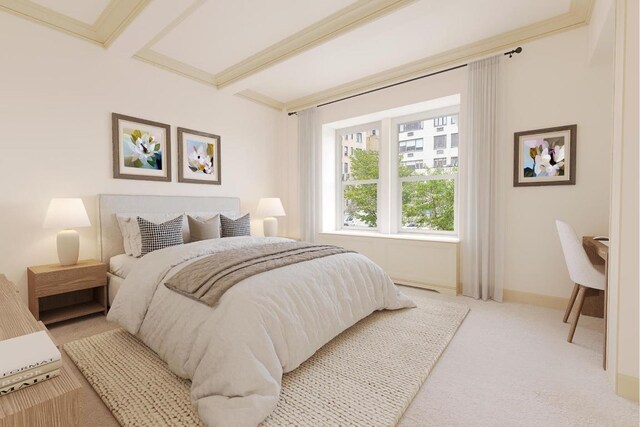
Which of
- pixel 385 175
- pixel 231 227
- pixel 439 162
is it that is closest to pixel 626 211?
pixel 439 162

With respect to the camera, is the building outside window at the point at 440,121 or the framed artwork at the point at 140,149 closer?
the framed artwork at the point at 140,149

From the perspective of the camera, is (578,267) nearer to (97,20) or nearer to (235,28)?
(235,28)

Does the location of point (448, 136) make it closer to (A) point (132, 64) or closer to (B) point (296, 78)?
(B) point (296, 78)

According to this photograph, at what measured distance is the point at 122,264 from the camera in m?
2.72

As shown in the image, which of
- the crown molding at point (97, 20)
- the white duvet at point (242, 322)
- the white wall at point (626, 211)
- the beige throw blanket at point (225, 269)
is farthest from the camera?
the crown molding at point (97, 20)

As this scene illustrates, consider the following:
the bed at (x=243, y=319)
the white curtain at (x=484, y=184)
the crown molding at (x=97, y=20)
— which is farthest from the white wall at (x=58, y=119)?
the white curtain at (x=484, y=184)

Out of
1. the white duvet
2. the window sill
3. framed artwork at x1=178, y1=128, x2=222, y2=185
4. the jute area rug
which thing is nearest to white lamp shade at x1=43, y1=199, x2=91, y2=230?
the white duvet

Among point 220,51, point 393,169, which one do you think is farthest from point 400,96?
point 220,51

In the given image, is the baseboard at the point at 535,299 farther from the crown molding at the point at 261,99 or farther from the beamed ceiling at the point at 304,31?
the crown molding at the point at 261,99

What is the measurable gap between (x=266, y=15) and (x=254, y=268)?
2281 millimetres

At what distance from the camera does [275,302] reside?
1.70m

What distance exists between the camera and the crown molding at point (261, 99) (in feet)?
14.2

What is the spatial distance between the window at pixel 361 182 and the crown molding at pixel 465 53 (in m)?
0.69

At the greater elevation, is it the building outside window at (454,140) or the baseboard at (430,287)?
the building outside window at (454,140)
